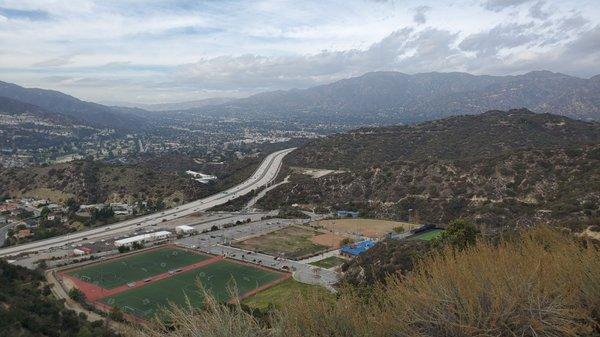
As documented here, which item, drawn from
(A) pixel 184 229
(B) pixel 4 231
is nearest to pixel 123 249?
(A) pixel 184 229

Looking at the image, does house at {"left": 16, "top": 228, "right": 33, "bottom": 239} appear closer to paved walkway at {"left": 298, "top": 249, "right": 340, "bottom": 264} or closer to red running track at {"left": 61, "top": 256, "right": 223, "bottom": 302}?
red running track at {"left": 61, "top": 256, "right": 223, "bottom": 302}

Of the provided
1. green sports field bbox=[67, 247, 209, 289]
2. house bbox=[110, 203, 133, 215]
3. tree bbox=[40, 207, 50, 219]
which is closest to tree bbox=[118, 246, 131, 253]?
green sports field bbox=[67, 247, 209, 289]

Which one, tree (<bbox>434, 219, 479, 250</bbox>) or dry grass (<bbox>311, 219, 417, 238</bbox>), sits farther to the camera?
dry grass (<bbox>311, 219, 417, 238</bbox>)

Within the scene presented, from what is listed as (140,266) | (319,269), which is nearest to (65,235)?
(140,266)

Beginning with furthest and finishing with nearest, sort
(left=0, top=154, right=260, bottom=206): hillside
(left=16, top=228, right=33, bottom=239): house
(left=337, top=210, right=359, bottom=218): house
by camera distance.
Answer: (left=0, top=154, right=260, bottom=206): hillside, (left=337, top=210, right=359, bottom=218): house, (left=16, top=228, right=33, bottom=239): house

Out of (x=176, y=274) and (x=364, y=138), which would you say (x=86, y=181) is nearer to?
(x=176, y=274)

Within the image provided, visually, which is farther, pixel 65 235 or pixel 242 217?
pixel 242 217

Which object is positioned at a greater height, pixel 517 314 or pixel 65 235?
pixel 517 314

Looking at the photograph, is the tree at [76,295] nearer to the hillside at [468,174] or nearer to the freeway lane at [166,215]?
the freeway lane at [166,215]
